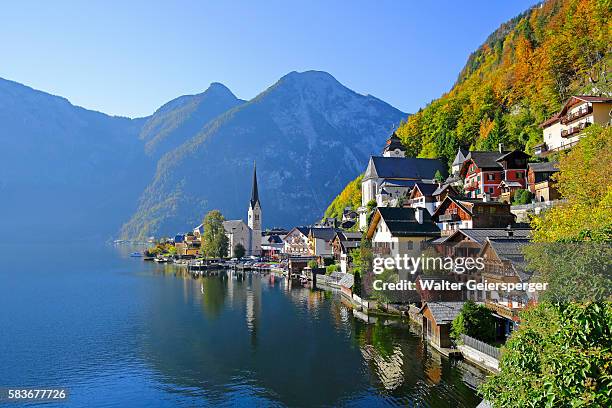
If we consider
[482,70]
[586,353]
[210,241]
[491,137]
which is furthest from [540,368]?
[482,70]

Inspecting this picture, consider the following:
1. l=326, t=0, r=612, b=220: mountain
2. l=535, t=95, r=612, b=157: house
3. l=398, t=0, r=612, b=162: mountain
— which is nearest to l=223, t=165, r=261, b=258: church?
l=326, t=0, r=612, b=220: mountain

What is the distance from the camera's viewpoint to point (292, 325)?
4512 centimetres

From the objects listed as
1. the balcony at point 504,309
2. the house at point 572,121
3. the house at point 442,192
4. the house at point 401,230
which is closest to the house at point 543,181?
the house at point 572,121

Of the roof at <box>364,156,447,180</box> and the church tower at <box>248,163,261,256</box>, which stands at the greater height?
the roof at <box>364,156,447,180</box>

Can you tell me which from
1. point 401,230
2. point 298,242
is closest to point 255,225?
point 298,242

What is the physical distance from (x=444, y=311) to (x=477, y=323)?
308cm

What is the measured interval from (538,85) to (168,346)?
76593 mm

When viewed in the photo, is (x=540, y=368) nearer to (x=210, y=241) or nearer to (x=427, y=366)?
(x=427, y=366)

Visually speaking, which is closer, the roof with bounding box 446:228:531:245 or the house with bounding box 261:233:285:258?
the roof with bounding box 446:228:531:245

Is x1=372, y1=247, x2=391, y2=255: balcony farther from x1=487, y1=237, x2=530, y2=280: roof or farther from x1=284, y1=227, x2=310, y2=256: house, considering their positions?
x1=284, y1=227, x2=310, y2=256: house

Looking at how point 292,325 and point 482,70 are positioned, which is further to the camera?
point 482,70

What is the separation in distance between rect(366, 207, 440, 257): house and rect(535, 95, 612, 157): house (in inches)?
889

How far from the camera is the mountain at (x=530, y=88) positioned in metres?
74.7

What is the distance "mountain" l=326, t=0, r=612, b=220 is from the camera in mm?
74688
